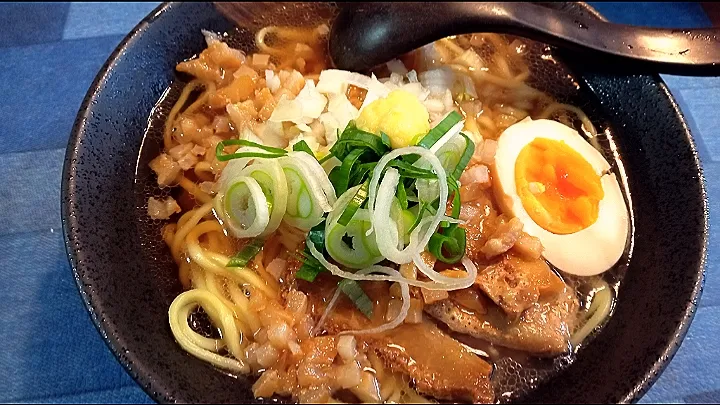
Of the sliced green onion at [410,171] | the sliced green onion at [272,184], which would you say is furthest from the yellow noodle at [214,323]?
the sliced green onion at [410,171]

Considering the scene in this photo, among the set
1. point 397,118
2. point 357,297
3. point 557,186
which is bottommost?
point 357,297

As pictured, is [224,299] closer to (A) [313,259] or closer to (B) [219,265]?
(B) [219,265]

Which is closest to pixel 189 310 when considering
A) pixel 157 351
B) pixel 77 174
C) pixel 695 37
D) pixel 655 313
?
pixel 157 351

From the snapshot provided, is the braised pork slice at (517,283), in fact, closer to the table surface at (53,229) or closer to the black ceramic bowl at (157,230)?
the black ceramic bowl at (157,230)

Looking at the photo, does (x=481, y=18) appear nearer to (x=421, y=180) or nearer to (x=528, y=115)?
(x=528, y=115)

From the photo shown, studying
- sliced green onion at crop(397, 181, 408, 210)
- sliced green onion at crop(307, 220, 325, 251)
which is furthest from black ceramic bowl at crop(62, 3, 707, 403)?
sliced green onion at crop(397, 181, 408, 210)

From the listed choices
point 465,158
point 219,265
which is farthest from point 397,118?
point 219,265
